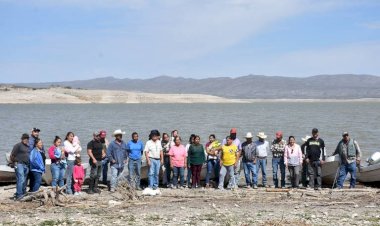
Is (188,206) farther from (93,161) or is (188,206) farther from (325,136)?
(325,136)

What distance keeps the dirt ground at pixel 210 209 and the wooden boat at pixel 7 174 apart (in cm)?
165

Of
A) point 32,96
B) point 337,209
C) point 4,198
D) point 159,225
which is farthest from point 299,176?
point 32,96

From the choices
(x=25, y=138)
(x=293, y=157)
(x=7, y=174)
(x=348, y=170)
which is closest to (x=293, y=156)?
(x=293, y=157)

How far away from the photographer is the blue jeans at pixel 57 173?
13.2 m

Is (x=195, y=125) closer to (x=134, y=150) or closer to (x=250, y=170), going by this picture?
(x=250, y=170)

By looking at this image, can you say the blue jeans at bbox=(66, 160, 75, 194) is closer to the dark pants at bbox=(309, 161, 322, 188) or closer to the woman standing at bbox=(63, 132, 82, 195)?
the woman standing at bbox=(63, 132, 82, 195)

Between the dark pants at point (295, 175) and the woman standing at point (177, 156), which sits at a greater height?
the woman standing at point (177, 156)

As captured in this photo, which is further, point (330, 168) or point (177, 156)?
point (330, 168)

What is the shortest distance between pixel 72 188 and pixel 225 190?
3.64 metres

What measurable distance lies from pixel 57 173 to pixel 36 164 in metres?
0.65

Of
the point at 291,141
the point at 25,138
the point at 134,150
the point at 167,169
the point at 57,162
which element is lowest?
the point at 167,169

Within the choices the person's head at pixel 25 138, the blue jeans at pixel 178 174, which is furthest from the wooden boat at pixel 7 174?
the blue jeans at pixel 178 174

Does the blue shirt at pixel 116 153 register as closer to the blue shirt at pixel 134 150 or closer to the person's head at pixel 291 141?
the blue shirt at pixel 134 150

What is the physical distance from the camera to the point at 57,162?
1320 cm
